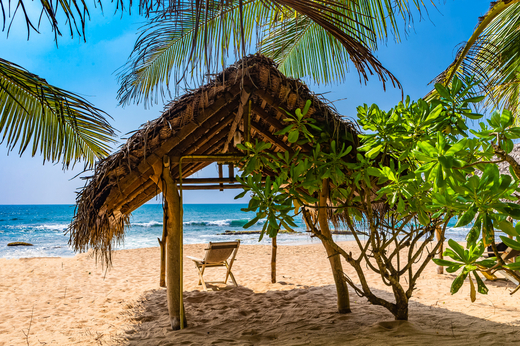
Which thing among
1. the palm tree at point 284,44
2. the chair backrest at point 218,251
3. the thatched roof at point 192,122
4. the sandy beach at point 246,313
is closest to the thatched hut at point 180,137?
the thatched roof at point 192,122

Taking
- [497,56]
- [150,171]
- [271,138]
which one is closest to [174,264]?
[150,171]

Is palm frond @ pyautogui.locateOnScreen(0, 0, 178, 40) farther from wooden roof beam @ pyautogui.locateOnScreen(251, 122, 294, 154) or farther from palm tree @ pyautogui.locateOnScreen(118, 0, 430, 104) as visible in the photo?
wooden roof beam @ pyautogui.locateOnScreen(251, 122, 294, 154)

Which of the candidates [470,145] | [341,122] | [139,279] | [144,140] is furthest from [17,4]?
[139,279]

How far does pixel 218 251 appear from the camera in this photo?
5316 millimetres

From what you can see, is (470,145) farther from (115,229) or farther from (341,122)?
(115,229)

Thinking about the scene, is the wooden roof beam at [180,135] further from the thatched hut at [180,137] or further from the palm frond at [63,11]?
the palm frond at [63,11]

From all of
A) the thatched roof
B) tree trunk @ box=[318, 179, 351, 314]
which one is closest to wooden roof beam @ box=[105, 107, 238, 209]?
the thatched roof

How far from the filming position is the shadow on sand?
2.61m

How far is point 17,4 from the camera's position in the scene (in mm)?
1130

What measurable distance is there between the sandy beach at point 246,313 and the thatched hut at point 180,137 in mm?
730

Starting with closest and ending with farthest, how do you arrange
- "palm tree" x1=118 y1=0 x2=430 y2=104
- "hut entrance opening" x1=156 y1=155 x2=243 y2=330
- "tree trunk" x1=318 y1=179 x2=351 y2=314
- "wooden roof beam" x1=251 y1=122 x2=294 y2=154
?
"palm tree" x1=118 y1=0 x2=430 y2=104, "hut entrance opening" x1=156 y1=155 x2=243 y2=330, "tree trunk" x1=318 y1=179 x2=351 y2=314, "wooden roof beam" x1=251 y1=122 x2=294 y2=154

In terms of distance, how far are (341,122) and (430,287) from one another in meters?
3.51

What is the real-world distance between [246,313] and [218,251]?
147 centimetres

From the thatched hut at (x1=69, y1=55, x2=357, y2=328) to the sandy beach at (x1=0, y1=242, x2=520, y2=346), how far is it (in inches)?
28.7
